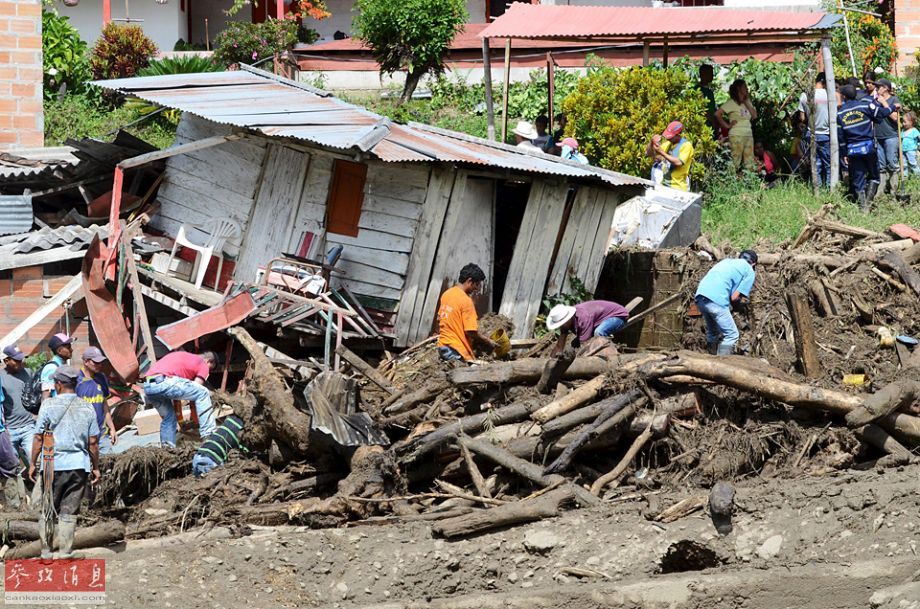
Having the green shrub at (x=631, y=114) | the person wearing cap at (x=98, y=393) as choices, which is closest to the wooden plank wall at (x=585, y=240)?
the green shrub at (x=631, y=114)

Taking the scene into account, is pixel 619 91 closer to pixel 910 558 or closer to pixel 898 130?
pixel 898 130

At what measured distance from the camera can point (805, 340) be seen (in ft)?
37.7

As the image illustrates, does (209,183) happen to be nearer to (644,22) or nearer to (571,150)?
(571,150)

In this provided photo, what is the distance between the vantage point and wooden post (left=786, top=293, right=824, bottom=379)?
1143 centimetres

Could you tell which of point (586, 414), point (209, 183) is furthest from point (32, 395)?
→ point (586, 414)

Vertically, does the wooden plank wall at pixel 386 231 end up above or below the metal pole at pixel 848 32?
below

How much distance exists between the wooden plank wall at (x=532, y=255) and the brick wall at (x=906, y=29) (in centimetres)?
983

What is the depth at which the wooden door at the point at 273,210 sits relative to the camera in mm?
14805

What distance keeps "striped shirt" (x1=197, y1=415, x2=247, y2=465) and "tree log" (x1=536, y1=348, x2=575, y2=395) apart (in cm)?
286

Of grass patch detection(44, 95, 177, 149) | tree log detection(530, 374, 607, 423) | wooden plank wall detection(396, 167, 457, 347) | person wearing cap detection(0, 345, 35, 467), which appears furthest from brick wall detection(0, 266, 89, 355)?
tree log detection(530, 374, 607, 423)

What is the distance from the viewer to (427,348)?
1356cm

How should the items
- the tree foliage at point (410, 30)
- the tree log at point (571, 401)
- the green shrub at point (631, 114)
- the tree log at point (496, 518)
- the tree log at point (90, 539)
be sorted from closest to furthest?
1. the tree log at point (496, 518)
2. the tree log at point (90, 539)
3. the tree log at point (571, 401)
4. the green shrub at point (631, 114)
5. the tree foliage at point (410, 30)

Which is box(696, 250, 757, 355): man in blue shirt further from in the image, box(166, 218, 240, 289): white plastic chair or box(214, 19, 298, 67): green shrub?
box(214, 19, 298, 67): green shrub

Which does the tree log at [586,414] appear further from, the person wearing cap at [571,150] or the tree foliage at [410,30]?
the tree foliage at [410,30]
